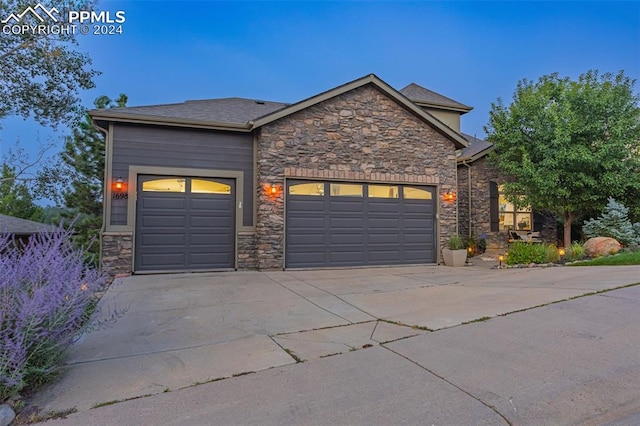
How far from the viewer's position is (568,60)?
24.8 meters

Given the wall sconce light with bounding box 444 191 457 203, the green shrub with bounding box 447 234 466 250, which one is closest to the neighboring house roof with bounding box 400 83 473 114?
the wall sconce light with bounding box 444 191 457 203

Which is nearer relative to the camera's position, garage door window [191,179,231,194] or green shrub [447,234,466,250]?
garage door window [191,179,231,194]

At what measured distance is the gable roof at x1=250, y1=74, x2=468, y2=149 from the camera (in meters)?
8.95

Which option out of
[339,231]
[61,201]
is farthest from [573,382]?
[61,201]

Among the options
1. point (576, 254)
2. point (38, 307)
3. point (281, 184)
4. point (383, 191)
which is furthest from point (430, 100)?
point (38, 307)

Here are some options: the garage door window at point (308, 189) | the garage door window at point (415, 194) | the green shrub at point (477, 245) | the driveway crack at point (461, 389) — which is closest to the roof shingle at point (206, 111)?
the garage door window at point (308, 189)

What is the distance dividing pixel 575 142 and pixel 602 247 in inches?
140

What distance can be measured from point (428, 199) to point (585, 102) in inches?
234

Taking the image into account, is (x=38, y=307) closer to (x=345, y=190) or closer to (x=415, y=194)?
(x=345, y=190)

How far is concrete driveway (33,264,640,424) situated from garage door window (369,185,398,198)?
114 inches

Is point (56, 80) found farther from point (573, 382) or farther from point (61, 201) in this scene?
point (573, 382)

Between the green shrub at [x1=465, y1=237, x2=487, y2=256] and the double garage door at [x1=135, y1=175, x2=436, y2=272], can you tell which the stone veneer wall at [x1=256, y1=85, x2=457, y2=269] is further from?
the green shrub at [x1=465, y1=237, x2=487, y2=256]

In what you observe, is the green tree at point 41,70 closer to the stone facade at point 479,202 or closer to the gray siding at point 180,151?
the gray siding at point 180,151

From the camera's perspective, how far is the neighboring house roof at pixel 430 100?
13812mm
